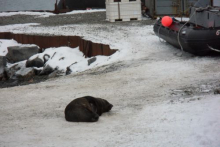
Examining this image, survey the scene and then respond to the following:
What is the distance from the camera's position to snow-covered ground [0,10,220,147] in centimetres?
804

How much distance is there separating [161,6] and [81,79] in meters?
14.0

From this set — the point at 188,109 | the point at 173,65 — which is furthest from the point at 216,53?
the point at 188,109

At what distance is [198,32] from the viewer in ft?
48.0

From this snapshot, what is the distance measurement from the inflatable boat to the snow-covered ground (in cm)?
32

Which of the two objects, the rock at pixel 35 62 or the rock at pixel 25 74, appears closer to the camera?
the rock at pixel 25 74

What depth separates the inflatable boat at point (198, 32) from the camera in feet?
47.7

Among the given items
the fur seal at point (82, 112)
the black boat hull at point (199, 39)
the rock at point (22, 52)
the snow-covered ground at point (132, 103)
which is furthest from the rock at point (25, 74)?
the fur seal at point (82, 112)

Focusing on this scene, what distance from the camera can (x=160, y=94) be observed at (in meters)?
11.2

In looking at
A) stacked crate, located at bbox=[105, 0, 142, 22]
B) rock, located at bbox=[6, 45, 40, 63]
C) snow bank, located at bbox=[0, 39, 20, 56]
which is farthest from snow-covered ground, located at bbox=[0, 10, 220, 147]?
stacked crate, located at bbox=[105, 0, 142, 22]

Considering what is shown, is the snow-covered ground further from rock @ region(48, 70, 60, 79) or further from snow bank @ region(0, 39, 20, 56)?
snow bank @ region(0, 39, 20, 56)

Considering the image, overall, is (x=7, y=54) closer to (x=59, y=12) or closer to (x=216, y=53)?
(x=216, y=53)

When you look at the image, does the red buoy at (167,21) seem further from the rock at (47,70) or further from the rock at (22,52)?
the rock at (22,52)

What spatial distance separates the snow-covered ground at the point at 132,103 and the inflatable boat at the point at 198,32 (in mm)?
316

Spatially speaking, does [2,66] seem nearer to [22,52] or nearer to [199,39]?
[22,52]
